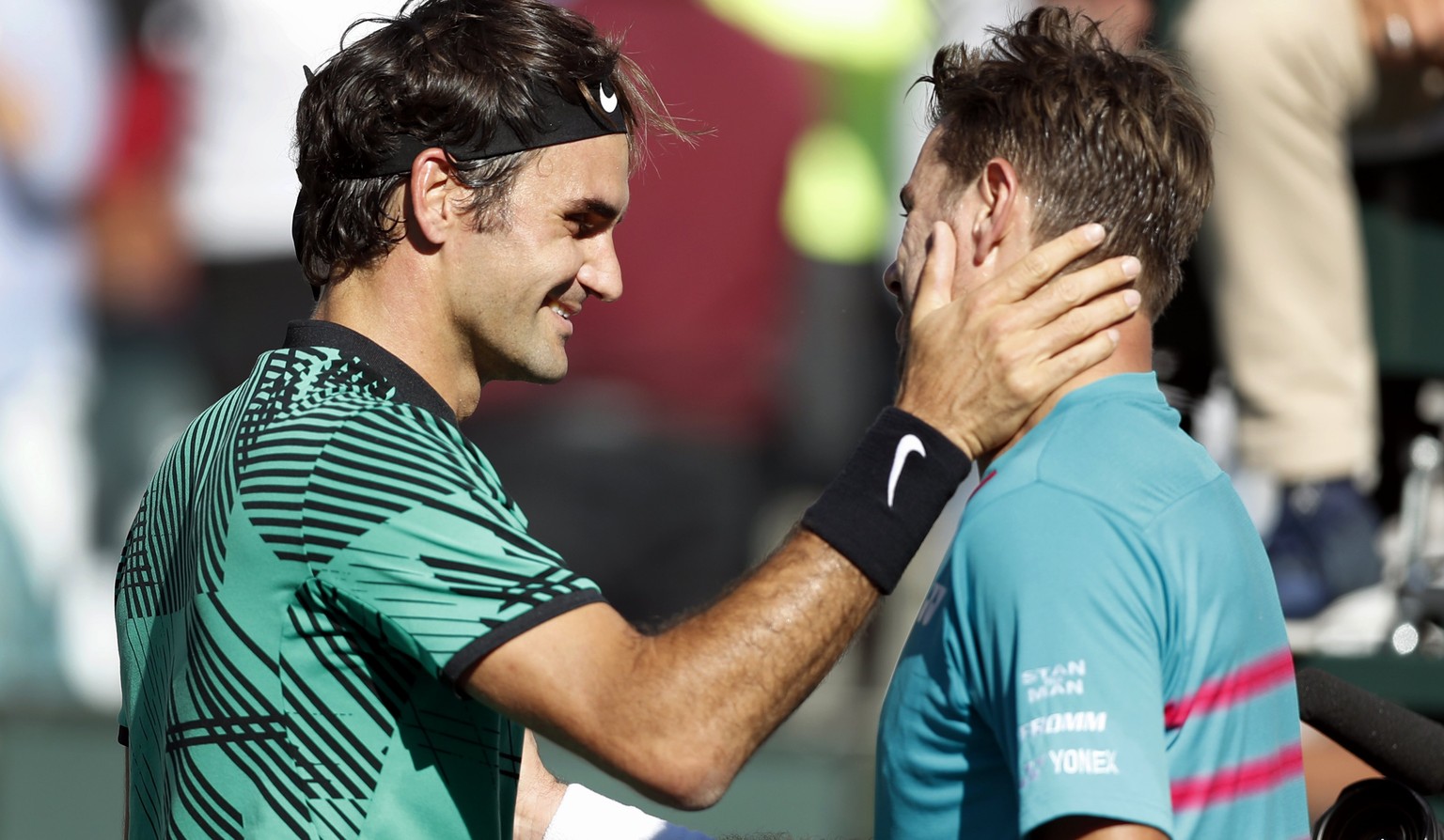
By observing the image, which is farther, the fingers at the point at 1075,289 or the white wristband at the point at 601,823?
the white wristband at the point at 601,823

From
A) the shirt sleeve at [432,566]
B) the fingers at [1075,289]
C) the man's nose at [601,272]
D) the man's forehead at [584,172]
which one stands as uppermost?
the man's forehead at [584,172]

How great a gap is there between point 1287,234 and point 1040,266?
2.32m

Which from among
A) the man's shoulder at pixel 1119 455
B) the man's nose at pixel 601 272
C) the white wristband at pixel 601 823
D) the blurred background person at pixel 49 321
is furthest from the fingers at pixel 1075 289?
the blurred background person at pixel 49 321

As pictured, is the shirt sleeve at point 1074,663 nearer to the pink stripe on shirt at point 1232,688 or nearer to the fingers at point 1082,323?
the pink stripe on shirt at point 1232,688

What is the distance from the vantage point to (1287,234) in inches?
156

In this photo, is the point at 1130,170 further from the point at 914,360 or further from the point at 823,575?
the point at 823,575

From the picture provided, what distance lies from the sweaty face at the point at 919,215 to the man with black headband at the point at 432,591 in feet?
0.33

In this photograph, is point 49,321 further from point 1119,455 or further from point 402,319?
point 1119,455

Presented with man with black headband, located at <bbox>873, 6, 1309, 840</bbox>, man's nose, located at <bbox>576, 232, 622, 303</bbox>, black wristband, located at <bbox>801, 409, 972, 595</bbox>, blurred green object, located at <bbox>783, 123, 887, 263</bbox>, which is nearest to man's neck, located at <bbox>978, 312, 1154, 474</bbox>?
man with black headband, located at <bbox>873, 6, 1309, 840</bbox>

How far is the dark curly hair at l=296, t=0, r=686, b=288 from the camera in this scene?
2.23 meters

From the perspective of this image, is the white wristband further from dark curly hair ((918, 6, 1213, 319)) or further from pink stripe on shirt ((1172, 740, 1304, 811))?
dark curly hair ((918, 6, 1213, 319))

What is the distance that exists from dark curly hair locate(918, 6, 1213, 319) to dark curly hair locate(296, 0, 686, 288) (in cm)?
60

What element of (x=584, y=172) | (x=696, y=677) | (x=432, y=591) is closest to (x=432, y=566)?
(x=432, y=591)

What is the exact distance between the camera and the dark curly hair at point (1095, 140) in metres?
2.01
